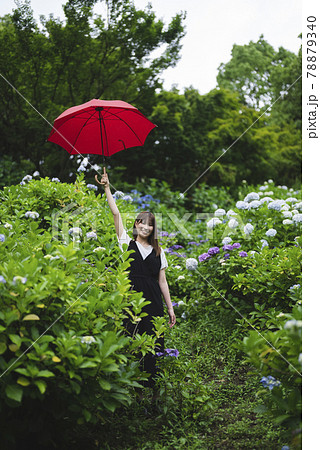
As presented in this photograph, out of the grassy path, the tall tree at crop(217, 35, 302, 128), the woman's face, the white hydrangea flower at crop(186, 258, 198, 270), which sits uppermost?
the tall tree at crop(217, 35, 302, 128)

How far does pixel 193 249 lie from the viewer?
587cm

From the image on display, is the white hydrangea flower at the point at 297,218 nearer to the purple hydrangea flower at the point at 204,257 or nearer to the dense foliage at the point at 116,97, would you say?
the purple hydrangea flower at the point at 204,257

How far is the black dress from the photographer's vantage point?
9.89 ft

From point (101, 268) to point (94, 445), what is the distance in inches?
43.2

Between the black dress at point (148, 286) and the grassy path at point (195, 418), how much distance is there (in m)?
0.20

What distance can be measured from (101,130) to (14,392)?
A: 2332mm

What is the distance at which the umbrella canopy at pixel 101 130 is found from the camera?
3716 mm

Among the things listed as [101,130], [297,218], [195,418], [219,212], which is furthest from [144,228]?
[297,218]

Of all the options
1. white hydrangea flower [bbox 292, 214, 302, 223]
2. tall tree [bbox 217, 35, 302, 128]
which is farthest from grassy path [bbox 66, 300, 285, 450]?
tall tree [bbox 217, 35, 302, 128]

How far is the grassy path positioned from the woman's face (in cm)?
95

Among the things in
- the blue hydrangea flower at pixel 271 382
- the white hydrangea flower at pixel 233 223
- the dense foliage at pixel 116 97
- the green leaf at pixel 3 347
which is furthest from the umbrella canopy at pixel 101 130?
the dense foliage at pixel 116 97

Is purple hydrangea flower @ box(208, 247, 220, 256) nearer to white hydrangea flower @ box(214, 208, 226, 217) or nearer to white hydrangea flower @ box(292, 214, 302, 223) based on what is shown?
white hydrangea flower @ box(214, 208, 226, 217)

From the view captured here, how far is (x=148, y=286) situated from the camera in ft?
10.2
